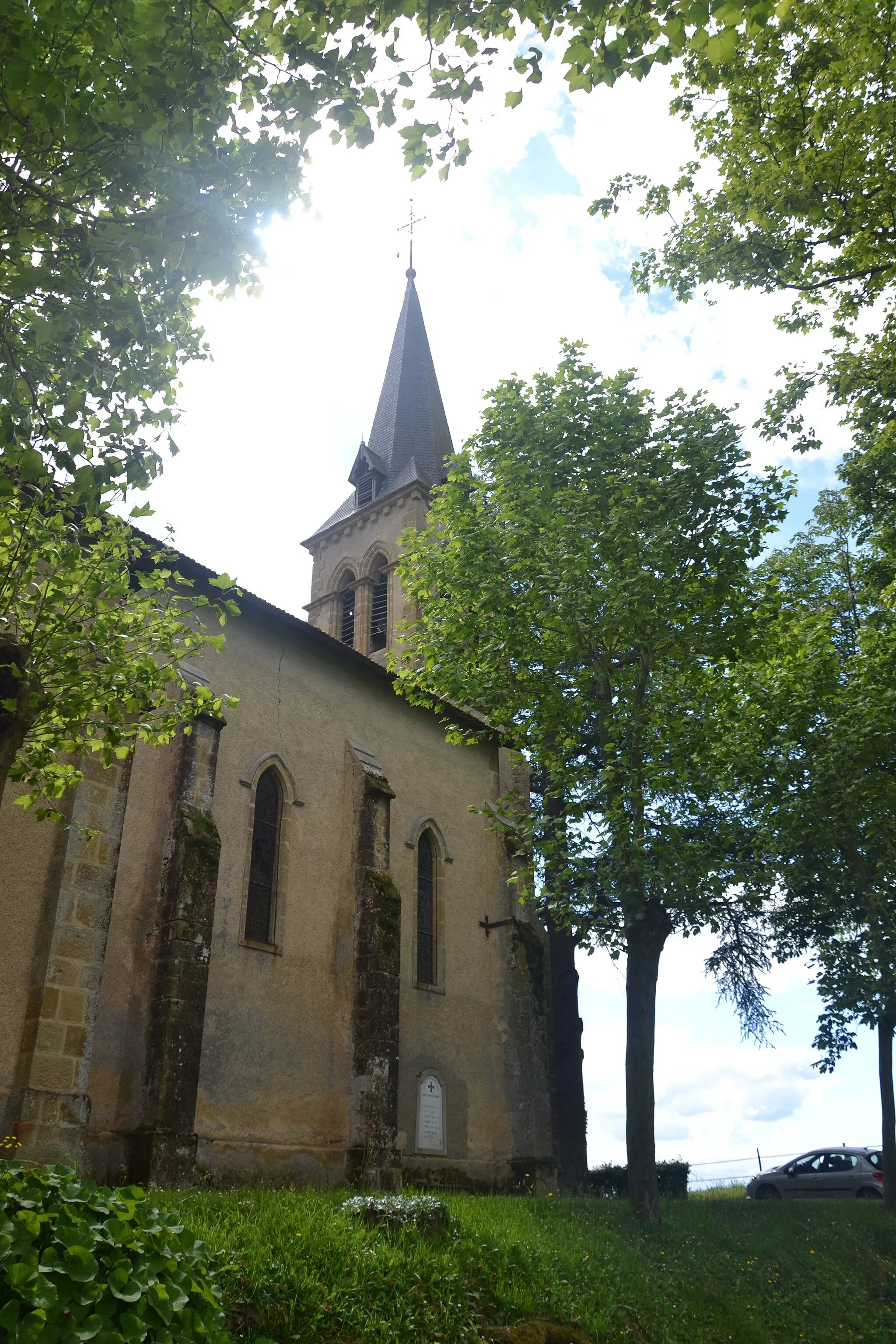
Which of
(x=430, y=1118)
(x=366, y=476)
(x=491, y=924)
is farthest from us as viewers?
(x=366, y=476)

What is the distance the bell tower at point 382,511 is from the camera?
27922mm

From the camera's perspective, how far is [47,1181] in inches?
→ 194

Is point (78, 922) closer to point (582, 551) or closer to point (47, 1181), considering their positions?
point (47, 1181)

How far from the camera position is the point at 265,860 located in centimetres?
1503

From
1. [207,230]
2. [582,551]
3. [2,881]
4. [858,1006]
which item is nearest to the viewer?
[207,230]

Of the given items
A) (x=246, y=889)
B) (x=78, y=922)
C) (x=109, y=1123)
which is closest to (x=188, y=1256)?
(x=78, y=922)

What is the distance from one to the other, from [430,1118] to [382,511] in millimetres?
17758

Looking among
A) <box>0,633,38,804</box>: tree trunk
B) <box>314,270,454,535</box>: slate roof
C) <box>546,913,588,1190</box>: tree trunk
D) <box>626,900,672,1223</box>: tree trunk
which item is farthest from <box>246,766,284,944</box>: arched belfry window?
<box>314,270,454,535</box>: slate roof

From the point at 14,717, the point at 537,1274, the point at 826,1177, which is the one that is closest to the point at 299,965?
the point at 537,1274

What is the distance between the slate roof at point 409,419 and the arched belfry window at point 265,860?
1488 cm

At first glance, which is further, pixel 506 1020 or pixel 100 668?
pixel 506 1020

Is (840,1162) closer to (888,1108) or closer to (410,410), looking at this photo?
(888,1108)

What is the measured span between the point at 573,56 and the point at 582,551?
7615 mm

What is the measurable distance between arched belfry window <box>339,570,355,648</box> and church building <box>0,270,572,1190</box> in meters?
8.47
